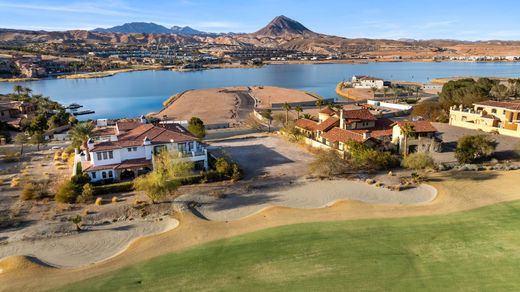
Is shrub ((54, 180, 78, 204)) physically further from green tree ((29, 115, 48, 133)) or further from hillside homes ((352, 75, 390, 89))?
hillside homes ((352, 75, 390, 89))

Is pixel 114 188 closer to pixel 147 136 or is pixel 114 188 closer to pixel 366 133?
pixel 147 136

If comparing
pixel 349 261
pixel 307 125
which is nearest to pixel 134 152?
pixel 349 261

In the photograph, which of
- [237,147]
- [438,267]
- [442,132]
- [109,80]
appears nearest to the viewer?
[438,267]

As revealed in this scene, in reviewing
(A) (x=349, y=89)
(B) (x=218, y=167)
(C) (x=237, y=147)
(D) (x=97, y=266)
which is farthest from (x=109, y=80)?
(D) (x=97, y=266)

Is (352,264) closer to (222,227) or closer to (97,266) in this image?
(222,227)

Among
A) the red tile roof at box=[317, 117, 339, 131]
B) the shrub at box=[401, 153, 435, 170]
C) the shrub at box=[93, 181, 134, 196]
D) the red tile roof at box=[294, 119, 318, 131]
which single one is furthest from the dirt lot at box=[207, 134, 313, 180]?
the shrub at box=[93, 181, 134, 196]

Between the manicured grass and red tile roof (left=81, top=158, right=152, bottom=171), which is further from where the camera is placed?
red tile roof (left=81, top=158, right=152, bottom=171)
